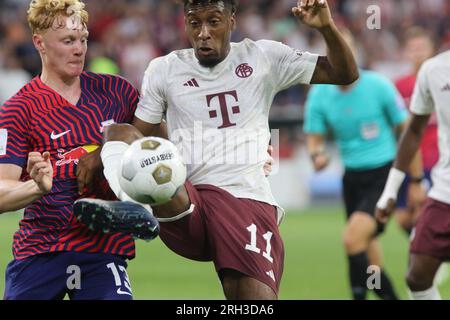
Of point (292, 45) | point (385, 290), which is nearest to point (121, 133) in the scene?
point (385, 290)

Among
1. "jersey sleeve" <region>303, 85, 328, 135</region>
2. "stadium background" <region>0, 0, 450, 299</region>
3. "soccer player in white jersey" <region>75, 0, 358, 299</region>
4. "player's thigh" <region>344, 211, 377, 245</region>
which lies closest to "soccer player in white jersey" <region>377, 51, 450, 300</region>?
"soccer player in white jersey" <region>75, 0, 358, 299</region>

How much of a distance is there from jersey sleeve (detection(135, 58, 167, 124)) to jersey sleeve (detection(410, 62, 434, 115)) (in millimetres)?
2044

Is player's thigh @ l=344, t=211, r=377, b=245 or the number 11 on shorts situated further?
player's thigh @ l=344, t=211, r=377, b=245

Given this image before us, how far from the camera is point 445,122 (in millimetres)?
6676

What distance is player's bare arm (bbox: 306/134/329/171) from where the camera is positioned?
9.27m

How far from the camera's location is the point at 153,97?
5559 mm

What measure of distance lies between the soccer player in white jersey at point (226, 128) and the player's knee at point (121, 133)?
400 millimetres

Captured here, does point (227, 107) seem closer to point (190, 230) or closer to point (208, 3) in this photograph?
point (208, 3)

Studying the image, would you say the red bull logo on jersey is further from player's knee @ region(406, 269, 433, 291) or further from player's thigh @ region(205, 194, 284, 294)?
player's knee @ region(406, 269, 433, 291)

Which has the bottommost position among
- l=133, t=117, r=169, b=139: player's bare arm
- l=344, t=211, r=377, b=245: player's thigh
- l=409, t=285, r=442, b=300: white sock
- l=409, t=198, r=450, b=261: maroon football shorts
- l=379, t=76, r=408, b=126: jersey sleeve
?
l=344, t=211, r=377, b=245: player's thigh

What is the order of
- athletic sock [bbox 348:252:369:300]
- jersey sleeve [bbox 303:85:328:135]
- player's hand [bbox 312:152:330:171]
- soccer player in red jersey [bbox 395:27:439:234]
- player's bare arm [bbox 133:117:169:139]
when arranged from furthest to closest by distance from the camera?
1. soccer player in red jersey [bbox 395:27:439:234]
2. jersey sleeve [bbox 303:85:328:135]
3. player's hand [bbox 312:152:330:171]
4. athletic sock [bbox 348:252:369:300]
5. player's bare arm [bbox 133:117:169:139]

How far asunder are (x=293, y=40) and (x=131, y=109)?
1377 cm

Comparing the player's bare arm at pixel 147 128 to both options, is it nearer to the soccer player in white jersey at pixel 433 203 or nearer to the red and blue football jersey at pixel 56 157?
the red and blue football jersey at pixel 56 157
